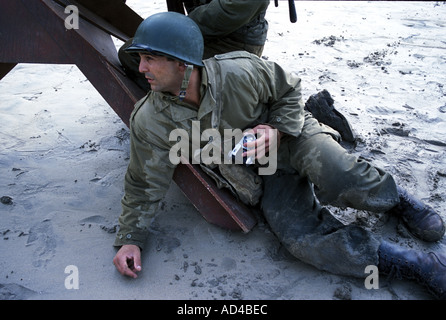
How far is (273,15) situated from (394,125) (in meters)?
3.43

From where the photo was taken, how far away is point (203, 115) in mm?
2254

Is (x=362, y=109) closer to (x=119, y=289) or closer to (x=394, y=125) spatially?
(x=394, y=125)

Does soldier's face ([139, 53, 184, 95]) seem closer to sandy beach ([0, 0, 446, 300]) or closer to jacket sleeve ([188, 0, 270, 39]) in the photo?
jacket sleeve ([188, 0, 270, 39])

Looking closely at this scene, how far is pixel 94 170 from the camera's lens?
310cm

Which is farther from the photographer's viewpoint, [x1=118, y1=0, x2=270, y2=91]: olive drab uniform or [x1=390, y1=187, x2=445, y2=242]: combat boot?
[x1=118, y1=0, x2=270, y2=91]: olive drab uniform

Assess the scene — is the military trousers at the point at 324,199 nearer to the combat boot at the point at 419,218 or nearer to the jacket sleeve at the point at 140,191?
the combat boot at the point at 419,218

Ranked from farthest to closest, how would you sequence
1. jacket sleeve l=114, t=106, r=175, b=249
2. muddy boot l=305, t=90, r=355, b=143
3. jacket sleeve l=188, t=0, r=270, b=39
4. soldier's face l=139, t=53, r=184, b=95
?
muddy boot l=305, t=90, r=355, b=143
jacket sleeve l=188, t=0, r=270, b=39
jacket sleeve l=114, t=106, r=175, b=249
soldier's face l=139, t=53, r=184, b=95

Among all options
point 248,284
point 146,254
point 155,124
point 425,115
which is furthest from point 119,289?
point 425,115

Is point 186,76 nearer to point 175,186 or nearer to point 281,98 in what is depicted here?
point 281,98

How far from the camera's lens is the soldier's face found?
216 cm

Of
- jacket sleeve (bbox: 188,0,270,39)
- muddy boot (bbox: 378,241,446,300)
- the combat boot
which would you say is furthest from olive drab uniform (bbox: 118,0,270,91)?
muddy boot (bbox: 378,241,446,300)

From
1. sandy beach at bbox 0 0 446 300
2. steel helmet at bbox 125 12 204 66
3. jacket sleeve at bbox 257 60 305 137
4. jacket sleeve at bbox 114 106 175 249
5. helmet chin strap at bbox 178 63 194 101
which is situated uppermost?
steel helmet at bbox 125 12 204 66

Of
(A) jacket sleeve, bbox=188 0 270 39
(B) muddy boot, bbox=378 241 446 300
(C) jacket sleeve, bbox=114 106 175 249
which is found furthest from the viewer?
(A) jacket sleeve, bbox=188 0 270 39

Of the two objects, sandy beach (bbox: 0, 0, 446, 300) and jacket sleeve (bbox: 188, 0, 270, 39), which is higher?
jacket sleeve (bbox: 188, 0, 270, 39)
